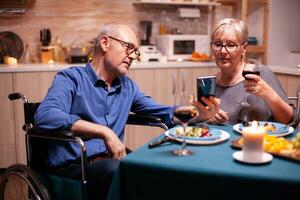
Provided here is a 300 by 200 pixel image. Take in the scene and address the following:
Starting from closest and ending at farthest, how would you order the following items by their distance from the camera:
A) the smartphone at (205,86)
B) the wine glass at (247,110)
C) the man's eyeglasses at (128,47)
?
the smartphone at (205,86) → the wine glass at (247,110) → the man's eyeglasses at (128,47)

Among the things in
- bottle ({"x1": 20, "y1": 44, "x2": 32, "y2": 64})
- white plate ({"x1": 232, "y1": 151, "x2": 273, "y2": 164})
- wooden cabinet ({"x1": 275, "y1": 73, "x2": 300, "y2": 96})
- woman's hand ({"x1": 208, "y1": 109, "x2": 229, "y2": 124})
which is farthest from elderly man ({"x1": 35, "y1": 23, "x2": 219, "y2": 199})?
bottle ({"x1": 20, "y1": 44, "x2": 32, "y2": 64})

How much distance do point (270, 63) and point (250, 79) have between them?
3.06m

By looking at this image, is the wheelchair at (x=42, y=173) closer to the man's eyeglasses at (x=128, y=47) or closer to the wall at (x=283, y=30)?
the man's eyeglasses at (x=128, y=47)

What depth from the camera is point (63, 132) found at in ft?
5.35

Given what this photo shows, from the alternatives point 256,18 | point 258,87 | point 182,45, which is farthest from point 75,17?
point 258,87

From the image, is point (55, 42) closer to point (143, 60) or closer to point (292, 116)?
point (143, 60)

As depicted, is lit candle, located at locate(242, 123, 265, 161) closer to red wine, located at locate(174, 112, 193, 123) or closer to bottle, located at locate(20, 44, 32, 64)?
red wine, located at locate(174, 112, 193, 123)

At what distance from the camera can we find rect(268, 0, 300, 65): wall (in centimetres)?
466

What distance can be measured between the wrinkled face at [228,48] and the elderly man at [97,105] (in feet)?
1.24

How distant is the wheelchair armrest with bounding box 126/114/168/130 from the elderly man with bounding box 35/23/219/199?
5 cm

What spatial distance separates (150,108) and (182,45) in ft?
6.68

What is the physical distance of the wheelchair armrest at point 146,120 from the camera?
207cm

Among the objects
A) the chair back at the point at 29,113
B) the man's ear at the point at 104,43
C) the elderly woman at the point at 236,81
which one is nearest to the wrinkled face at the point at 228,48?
the elderly woman at the point at 236,81

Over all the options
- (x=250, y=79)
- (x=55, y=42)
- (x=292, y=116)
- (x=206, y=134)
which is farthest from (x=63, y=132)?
(x=55, y=42)
